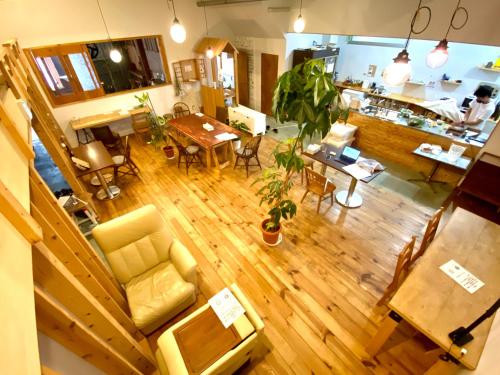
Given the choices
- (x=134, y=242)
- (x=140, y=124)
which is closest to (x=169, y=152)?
(x=140, y=124)

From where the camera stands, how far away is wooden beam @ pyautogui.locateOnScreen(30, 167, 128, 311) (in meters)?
1.69

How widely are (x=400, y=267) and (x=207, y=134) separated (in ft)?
13.5

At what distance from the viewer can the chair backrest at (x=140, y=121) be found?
239 inches

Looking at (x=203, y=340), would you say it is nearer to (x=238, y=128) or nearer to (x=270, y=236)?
(x=270, y=236)

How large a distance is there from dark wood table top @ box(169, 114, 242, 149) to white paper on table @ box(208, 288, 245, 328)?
312cm

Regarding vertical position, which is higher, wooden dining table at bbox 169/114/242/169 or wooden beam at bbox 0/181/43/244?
wooden beam at bbox 0/181/43/244

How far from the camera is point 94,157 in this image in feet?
13.6

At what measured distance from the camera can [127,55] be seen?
8047mm

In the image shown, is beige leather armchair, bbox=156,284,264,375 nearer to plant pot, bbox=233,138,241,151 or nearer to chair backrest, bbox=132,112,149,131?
plant pot, bbox=233,138,241,151

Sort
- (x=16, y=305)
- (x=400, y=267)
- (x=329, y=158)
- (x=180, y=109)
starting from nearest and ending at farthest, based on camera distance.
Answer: (x=16, y=305) < (x=400, y=267) < (x=329, y=158) < (x=180, y=109)

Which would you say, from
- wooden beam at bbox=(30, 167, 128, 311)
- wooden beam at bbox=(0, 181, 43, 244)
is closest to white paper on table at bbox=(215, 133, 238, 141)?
wooden beam at bbox=(30, 167, 128, 311)

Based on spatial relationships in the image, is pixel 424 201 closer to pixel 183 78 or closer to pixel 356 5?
pixel 356 5

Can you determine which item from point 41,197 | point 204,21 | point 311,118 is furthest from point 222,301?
point 204,21

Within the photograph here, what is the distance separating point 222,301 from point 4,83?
8.41 ft
